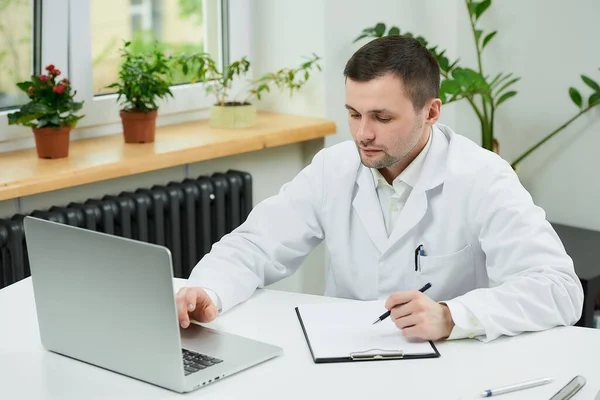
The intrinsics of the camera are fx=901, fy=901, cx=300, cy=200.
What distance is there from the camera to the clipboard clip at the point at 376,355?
150cm

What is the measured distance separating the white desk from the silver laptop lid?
1.2 inches

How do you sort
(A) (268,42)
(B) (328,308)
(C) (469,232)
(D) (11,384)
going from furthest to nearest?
(A) (268,42)
(C) (469,232)
(B) (328,308)
(D) (11,384)

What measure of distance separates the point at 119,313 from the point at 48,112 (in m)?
1.29

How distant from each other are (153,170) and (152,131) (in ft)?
0.43

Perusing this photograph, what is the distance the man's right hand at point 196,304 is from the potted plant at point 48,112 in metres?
1.05

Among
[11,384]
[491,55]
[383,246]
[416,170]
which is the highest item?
[491,55]

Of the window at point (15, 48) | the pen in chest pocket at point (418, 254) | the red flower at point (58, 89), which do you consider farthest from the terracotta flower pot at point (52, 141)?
the pen in chest pocket at point (418, 254)

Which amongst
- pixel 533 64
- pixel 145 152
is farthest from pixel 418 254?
pixel 533 64

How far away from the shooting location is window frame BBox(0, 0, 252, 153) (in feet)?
9.02

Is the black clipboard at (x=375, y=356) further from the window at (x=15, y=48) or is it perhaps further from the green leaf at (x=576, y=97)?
the green leaf at (x=576, y=97)

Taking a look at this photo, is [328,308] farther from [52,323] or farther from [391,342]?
[52,323]

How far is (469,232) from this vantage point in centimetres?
189

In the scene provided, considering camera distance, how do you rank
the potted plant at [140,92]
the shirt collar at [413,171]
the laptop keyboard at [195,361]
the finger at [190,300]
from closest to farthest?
the laptop keyboard at [195,361] → the finger at [190,300] → the shirt collar at [413,171] → the potted plant at [140,92]

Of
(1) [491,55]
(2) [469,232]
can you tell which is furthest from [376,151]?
(1) [491,55]
